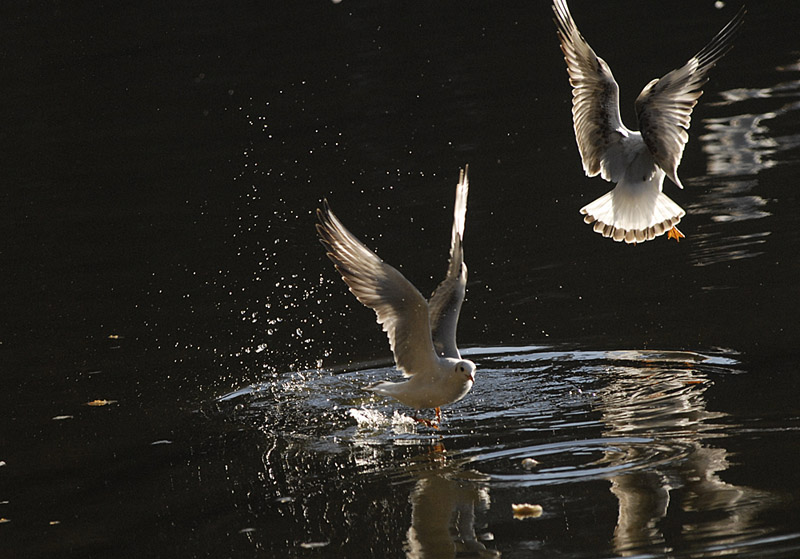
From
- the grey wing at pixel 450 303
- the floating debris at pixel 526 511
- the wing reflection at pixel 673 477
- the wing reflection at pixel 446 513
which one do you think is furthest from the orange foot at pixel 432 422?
the floating debris at pixel 526 511

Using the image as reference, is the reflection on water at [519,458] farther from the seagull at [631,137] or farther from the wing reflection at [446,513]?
the seagull at [631,137]

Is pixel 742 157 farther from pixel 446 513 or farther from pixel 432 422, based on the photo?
pixel 446 513

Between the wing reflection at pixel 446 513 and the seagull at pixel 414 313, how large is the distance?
0.58 m

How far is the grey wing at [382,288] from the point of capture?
19.6 feet

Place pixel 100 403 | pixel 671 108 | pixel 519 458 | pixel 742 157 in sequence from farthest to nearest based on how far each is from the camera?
pixel 742 157, pixel 671 108, pixel 100 403, pixel 519 458

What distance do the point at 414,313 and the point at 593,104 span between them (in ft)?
11.0

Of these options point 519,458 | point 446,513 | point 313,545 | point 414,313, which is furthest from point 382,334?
point 313,545

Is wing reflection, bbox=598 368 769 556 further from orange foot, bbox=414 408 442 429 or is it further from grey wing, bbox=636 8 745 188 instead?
grey wing, bbox=636 8 745 188

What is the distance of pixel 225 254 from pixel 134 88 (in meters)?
8.67

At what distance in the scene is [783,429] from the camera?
568 cm

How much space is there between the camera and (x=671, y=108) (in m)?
8.29

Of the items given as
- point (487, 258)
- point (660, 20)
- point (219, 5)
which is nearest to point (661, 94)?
point (487, 258)

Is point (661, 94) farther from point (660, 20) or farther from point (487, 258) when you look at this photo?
point (660, 20)

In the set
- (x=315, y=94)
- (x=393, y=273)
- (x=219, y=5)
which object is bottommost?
(x=393, y=273)
